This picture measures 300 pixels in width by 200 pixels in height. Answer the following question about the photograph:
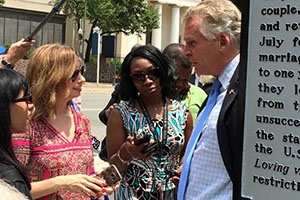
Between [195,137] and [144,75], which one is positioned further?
[144,75]

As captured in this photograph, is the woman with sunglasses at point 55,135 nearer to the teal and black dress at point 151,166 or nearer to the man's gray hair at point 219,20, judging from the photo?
the teal and black dress at point 151,166

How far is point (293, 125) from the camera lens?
72.7 inches

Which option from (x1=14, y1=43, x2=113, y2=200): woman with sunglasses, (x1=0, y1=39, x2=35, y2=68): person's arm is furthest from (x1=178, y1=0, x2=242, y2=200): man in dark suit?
(x1=0, y1=39, x2=35, y2=68): person's arm

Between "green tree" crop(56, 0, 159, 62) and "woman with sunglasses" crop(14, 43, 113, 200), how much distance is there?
35.3 meters

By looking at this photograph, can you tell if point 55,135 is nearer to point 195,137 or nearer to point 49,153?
point 49,153

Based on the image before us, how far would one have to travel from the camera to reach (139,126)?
333 centimetres

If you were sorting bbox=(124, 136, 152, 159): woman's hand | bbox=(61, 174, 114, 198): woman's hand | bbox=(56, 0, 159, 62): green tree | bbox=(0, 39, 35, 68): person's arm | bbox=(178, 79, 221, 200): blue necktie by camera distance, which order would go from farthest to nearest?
bbox=(56, 0, 159, 62): green tree → bbox=(0, 39, 35, 68): person's arm → bbox=(124, 136, 152, 159): woman's hand → bbox=(61, 174, 114, 198): woman's hand → bbox=(178, 79, 221, 200): blue necktie

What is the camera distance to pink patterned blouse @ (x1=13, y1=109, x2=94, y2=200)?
117 inches

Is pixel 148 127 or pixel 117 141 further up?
pixel 148 127

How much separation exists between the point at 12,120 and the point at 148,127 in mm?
1041

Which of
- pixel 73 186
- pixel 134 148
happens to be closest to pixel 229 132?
pixel 134 148

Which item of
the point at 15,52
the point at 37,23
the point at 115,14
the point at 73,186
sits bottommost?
the point at 73,186

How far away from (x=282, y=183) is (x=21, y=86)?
1.42 meters

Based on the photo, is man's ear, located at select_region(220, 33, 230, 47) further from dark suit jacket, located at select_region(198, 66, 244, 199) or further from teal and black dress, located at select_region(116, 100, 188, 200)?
teal and black dress, located at select_region(116, 100, 188, 200)
